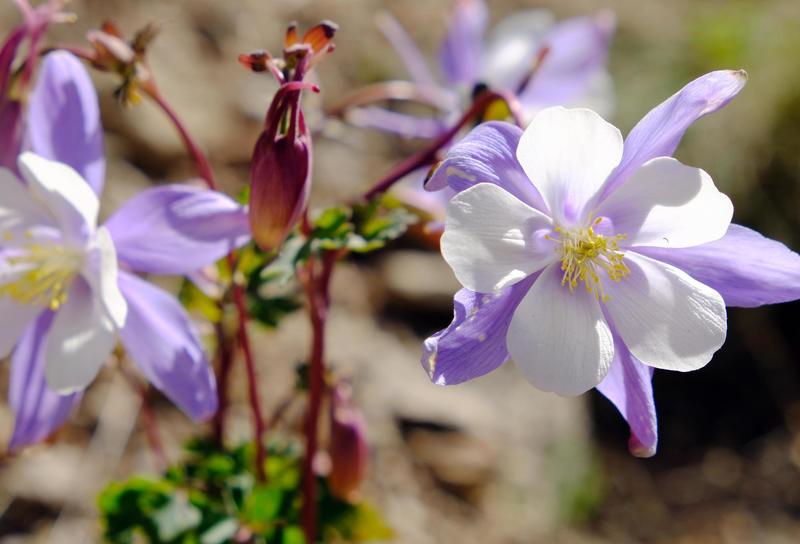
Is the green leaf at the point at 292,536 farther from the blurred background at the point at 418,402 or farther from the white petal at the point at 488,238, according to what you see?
the blurred background at the point at 418,402

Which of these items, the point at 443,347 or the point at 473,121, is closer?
the point at 443,347

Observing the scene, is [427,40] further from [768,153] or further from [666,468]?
[666,468]

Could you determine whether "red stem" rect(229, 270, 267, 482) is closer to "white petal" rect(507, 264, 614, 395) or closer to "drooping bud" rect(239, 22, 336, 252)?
"drooping bud" rect(239, 22, 336, 252)

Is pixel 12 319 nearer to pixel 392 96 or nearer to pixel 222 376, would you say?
pixel 222 376

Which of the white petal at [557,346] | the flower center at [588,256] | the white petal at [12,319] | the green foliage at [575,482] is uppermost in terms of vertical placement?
the flower center at [588,256]

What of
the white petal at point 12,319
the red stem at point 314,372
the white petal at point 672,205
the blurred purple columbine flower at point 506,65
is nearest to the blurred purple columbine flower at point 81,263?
the white petal at point 12,319

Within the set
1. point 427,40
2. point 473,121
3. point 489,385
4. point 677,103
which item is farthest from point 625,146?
point 427,40

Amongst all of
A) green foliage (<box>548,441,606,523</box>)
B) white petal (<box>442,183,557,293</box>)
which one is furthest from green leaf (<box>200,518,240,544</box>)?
green foliage (<box>548,441,606,523</box>)
